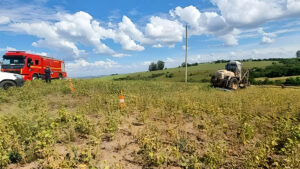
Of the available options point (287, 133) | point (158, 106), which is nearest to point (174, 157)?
point (287, 133)

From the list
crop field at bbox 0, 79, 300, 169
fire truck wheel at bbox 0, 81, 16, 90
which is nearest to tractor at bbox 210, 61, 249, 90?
crop field at bbox 0, 79, 300, 169

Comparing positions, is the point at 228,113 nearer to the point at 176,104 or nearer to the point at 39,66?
the point at 176,104

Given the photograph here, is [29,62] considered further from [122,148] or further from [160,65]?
[160,65]

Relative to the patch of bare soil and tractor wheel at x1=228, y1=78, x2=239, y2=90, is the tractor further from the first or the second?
the patch of bare soil

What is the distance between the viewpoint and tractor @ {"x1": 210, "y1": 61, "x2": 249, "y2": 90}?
1435cm

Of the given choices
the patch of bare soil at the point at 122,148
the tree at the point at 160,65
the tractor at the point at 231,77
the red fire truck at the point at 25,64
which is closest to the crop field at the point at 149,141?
the patch of bare soil at the point at 122,148

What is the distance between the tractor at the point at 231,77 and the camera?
14.4 metres

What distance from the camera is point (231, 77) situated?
47.2 ft

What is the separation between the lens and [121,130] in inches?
197

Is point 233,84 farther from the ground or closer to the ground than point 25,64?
closer to the ground

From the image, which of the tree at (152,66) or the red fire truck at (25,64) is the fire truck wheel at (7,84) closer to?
the red fire truck at (25,64)

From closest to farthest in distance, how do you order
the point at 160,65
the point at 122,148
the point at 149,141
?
the point at 149,141, the point at 122,148, the point at 160,65

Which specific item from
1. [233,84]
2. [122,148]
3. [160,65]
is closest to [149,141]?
[122,148]

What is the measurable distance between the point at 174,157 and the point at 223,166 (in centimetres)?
104
